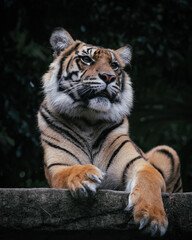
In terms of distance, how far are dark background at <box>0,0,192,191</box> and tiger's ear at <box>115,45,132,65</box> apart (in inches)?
43.6

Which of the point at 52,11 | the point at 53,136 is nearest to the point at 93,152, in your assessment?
the point at 53,136

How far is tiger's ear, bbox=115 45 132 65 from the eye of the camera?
4559 millimetres

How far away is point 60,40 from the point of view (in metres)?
4.31

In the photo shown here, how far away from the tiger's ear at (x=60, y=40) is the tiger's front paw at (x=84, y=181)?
161 centimetres

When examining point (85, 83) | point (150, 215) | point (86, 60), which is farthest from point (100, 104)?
point (150, 215)

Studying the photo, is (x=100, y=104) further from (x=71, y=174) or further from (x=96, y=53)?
(x=71, y=174)

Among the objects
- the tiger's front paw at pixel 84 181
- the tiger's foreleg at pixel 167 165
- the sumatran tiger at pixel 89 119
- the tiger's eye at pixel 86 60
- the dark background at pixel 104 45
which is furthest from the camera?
the dark background at pixel 104 45

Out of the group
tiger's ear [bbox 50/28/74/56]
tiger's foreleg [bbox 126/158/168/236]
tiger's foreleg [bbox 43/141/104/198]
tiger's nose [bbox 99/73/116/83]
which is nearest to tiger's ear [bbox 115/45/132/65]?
tiger's ear [bbox 50/28/74/56]

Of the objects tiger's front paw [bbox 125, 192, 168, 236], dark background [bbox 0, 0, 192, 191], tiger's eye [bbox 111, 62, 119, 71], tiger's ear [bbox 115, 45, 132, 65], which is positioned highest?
tiger's eye [bbox 111, 62, 119, 71]

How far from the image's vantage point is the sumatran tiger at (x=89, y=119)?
370 centimetres

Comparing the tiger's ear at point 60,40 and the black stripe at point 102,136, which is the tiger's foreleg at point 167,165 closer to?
the black stripe at point 102,136

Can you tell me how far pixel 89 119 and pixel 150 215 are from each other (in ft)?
4.56

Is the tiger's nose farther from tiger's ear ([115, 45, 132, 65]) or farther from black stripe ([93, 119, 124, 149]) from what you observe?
tiger's ear ([115, 45, 132, 65])

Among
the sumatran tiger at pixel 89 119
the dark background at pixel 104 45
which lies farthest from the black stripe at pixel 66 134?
the dark background at pixel 104 45
